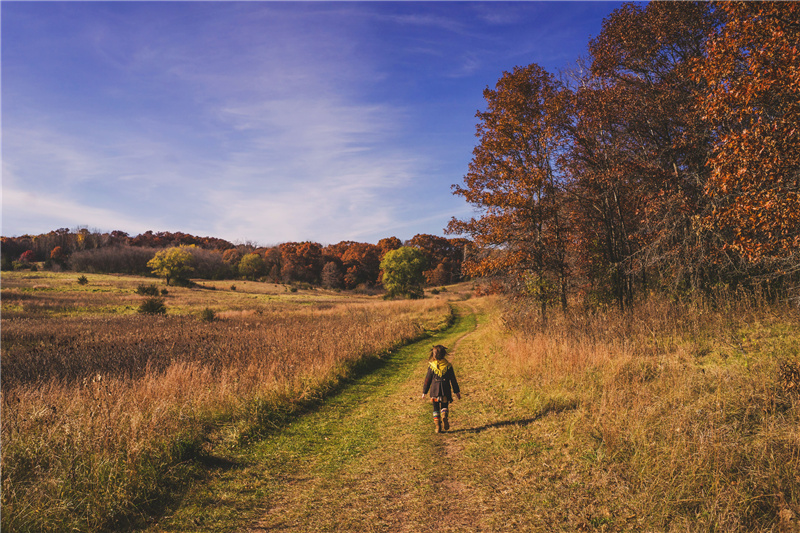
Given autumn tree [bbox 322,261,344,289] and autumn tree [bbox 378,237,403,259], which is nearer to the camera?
autumn tree [bbox 322,261,344,289]

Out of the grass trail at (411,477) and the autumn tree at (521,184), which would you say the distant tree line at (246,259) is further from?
the grass trail at (411,477)

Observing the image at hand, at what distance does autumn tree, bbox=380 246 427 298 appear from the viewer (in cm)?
6862

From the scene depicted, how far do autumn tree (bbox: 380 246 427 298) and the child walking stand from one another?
58.4 meters

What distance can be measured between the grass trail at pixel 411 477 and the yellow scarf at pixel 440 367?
3.91 ft

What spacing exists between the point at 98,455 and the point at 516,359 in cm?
962

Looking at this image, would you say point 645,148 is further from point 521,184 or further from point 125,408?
point 125,408

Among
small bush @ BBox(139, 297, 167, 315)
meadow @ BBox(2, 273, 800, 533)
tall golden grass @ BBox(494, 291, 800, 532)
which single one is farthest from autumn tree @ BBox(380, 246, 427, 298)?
meadow @ BBox(2, 273, 800, 533)

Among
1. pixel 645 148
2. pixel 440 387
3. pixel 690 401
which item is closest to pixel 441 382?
pixel 440 387

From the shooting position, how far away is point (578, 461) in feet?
18.3

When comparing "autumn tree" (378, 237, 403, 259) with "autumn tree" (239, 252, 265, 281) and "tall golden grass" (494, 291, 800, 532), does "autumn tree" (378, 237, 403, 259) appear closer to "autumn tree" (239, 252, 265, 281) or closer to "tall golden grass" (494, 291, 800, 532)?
"autumn tree" (239, 252, 265, 281)

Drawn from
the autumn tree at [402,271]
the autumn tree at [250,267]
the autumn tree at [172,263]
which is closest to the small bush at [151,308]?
the autumn tree at [402,271]

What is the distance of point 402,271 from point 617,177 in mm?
56919

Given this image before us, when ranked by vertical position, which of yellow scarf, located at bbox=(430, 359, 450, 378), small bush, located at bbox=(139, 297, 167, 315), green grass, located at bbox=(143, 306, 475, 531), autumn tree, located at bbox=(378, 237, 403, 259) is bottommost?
green grass, located at bbox=(143, 306, 475, 531)

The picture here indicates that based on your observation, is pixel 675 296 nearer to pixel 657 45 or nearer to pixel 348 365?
pixel 657 45
